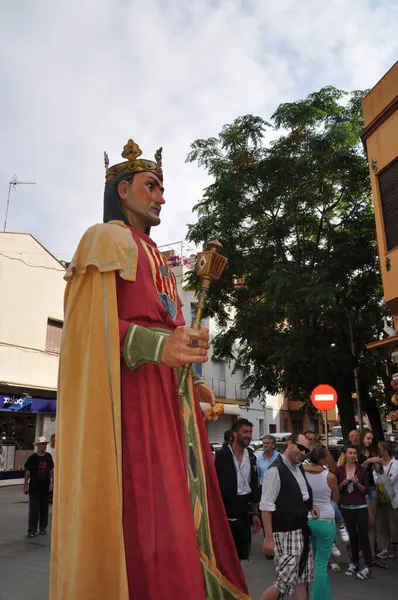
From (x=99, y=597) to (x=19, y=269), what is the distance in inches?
688

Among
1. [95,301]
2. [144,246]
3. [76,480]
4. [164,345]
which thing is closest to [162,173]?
[144,246]

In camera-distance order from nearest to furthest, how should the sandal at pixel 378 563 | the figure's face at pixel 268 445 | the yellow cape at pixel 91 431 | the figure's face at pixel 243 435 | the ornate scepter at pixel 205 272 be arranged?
the yellow cape at pixel 91 431 → the ornate scepter at pixel 205 272 → the figure's face at pixel 243 435 → the sandal at pixel 378 563 → the figure's face at pixel 268 445

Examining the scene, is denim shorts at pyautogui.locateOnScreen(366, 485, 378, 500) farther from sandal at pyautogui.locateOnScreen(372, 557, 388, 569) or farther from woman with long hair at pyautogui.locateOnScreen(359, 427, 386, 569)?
sandal at pyautogui.locateOnScreen(372, 557, 388, 569)

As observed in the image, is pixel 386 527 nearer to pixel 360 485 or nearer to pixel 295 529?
pixel 360 485

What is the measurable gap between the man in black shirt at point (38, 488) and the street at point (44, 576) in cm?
31

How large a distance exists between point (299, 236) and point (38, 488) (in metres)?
9.99

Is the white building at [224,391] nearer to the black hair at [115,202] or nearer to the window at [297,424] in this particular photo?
the window at [297,424]

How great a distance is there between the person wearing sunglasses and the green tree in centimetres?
899

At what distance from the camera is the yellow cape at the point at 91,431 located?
5.97ft

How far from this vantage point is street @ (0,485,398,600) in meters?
5.32

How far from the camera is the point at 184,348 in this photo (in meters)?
1.98

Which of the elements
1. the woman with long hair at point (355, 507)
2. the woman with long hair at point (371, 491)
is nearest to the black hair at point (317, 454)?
the woman with long hair at point (355, 507)

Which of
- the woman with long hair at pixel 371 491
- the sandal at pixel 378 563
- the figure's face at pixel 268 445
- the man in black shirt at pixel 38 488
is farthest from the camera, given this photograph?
the man in black shirt at pixel 38 488

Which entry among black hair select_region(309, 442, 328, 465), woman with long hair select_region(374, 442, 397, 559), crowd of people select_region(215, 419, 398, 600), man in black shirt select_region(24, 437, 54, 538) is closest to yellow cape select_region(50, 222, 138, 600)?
crowd of people select_region(215, 419, 398, 600)
